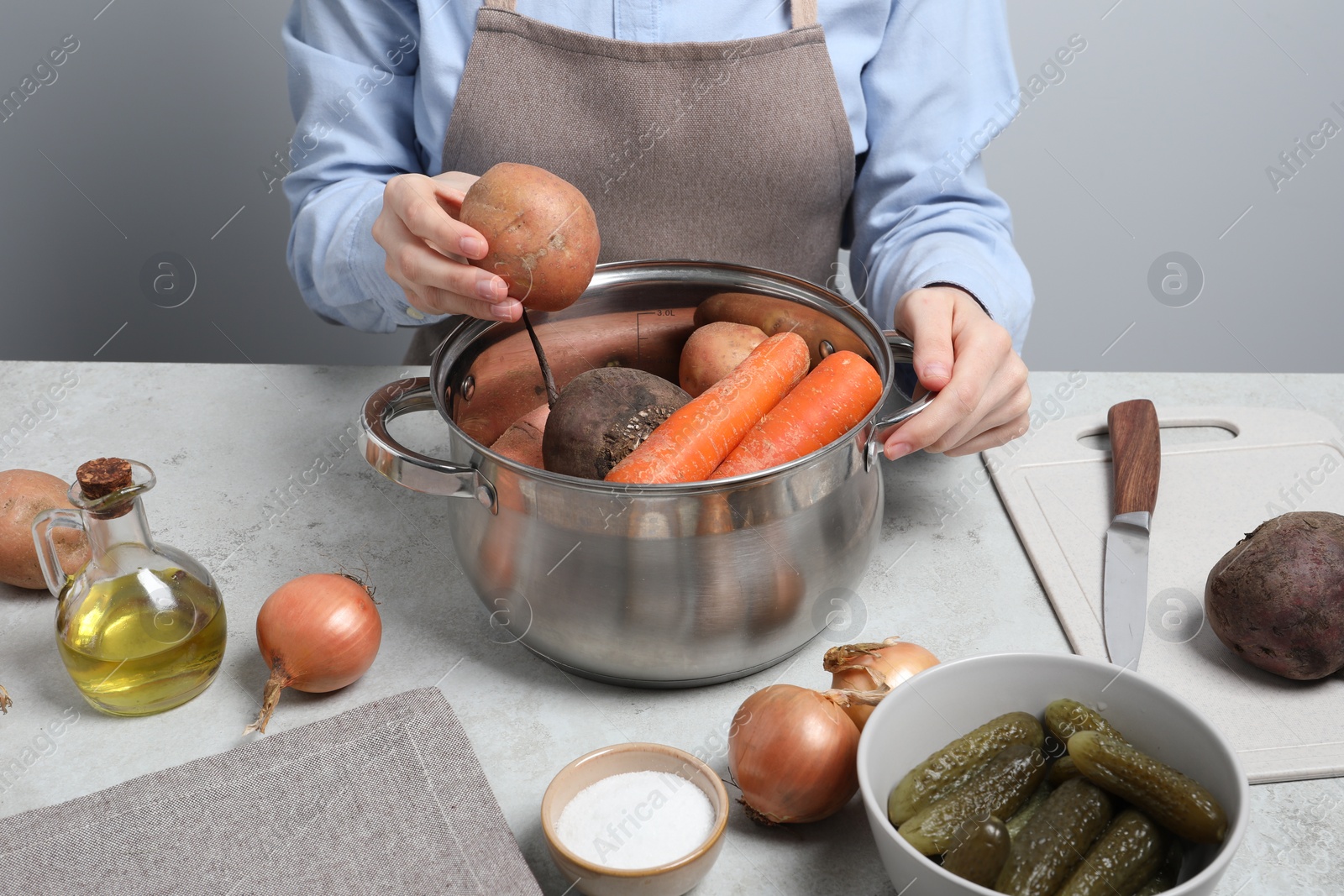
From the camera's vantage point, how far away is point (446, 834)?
592 millimetres

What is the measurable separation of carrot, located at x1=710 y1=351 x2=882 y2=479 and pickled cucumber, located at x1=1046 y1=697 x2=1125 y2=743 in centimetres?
24

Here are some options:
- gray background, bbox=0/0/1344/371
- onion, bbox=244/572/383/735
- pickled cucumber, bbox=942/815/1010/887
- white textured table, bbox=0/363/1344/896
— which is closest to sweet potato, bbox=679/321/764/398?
white textured table, bbox=0/363/1344/896

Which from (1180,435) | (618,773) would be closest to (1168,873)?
(618,773)

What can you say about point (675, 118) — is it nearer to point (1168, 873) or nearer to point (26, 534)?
point (26, 534)

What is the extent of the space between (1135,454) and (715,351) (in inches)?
16.8

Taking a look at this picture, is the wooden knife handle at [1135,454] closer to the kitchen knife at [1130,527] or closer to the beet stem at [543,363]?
the kitchen knife at [1130,527]

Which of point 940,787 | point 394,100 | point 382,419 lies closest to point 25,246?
point 394,100

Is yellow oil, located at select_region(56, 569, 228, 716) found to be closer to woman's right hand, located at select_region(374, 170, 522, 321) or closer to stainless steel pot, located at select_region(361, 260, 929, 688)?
stainless steel pot, located at select_region(361, 260, 929, 688)

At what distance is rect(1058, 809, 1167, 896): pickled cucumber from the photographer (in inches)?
20.1

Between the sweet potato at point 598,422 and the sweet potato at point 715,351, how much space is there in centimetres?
9

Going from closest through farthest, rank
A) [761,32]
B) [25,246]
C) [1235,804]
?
[1235,804], [761,32], [25,246]

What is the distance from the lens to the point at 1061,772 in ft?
1.95

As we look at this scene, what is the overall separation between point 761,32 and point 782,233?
23cm

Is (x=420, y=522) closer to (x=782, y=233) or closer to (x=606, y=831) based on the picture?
(x=606, y=831)
